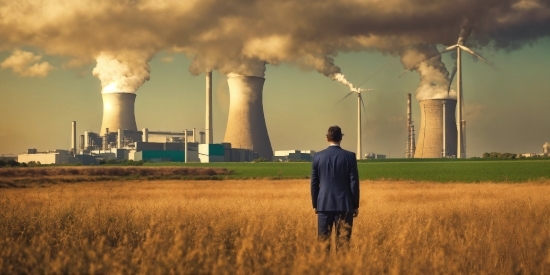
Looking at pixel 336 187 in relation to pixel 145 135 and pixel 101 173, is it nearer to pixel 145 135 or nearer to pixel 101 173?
pixel 101 173

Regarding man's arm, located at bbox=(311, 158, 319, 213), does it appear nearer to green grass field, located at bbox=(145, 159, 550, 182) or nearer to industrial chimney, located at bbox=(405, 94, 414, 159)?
green grass field, located at bbox=(145, 159, 550, 182)

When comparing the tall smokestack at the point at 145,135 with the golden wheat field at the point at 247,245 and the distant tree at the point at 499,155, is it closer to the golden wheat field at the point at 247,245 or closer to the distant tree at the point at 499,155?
the distant tree at the point at 499,155

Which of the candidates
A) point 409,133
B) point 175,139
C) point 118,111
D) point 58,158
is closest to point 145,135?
point 175,139

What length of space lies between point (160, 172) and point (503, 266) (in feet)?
109

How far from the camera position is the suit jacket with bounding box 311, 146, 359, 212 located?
5.16 m

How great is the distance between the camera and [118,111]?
66812 mm

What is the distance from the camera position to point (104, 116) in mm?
69312

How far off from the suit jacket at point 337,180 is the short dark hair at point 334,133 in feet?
0.27

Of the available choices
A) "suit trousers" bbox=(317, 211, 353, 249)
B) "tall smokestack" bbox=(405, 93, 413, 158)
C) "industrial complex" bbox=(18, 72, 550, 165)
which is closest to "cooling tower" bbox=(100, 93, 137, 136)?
"industrial complex" bbox=(18, 72, 550, 165)

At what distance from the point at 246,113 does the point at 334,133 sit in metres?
52.4

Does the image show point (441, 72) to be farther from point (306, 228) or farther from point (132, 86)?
point (306, 228)

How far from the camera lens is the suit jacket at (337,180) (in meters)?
5.16

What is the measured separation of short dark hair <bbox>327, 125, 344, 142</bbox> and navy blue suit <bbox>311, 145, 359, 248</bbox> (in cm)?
8

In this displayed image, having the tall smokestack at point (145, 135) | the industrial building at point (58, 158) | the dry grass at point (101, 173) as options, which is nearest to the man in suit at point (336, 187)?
the dry grass at point (101, 173)
